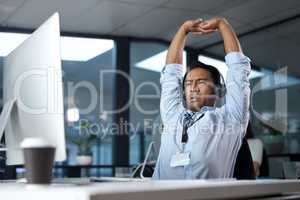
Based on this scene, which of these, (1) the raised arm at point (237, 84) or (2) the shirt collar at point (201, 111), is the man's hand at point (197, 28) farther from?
(2) the shirt collar at point (201, 111)

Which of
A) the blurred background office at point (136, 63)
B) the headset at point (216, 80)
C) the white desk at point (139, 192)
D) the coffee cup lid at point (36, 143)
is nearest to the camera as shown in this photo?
the white desk at point (139, 192)

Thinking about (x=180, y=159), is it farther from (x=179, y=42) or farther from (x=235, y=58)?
(x=179, y=42)

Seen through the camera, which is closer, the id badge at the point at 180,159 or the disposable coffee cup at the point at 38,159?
the disposable coffee cup at the point at 38,159

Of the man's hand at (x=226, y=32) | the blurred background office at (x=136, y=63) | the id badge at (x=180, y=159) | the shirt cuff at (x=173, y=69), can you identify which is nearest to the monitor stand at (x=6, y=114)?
the id badge at (x=180, y=159)

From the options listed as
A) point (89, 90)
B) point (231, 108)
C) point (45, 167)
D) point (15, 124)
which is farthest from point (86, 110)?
point (45, 167)

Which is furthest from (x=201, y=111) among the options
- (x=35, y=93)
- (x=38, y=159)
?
(x=38, y=159)

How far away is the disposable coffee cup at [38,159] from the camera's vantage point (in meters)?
0.88

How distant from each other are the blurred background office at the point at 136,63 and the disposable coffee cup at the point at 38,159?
3.54 meters

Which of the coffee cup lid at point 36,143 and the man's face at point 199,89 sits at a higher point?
the man's face at point 199,89

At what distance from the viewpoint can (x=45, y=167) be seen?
907mm

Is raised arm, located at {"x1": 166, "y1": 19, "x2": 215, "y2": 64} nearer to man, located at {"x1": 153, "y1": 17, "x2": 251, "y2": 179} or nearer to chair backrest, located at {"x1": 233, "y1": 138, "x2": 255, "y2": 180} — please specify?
man, located at {"x1": 153, "y1": 17, "x2": 251, "y2": 179}

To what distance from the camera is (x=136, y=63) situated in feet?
19.0

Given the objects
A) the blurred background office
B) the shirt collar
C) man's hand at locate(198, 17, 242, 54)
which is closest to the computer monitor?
Result: the shirt collar

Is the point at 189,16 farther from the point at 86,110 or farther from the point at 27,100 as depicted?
the point at 27,100
